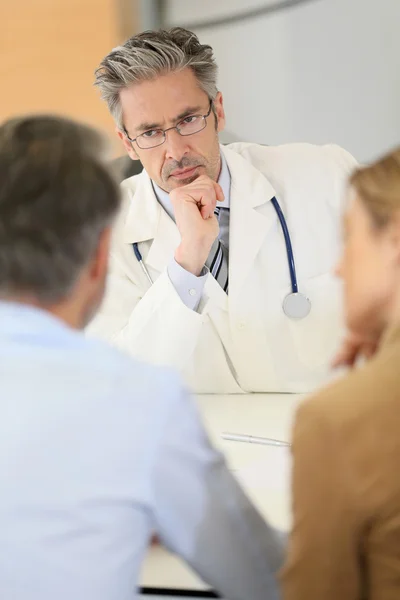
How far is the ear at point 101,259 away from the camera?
75 centimetres

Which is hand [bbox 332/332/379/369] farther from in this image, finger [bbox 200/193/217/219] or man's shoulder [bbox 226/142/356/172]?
man's shoulder [bbox 226/142/356/172]

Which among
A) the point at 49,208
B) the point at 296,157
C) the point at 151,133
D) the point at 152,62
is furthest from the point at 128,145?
the point at 49,208

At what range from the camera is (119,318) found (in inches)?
63.0

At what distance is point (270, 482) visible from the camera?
3.40ft

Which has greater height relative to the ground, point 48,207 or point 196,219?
point 48,207

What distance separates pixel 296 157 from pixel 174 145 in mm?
359

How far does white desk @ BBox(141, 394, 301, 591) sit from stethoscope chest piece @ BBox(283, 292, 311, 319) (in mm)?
190

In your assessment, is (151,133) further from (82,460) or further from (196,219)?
(82,460)

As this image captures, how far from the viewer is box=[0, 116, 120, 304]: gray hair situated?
70cm

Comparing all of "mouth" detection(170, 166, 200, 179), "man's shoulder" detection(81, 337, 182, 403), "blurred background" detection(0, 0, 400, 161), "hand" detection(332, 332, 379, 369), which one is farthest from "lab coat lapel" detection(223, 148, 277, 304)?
"man's shoulder" detection(81, 337, 182, 403)

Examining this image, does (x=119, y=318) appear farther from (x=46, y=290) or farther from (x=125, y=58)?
(x=46, y=290)

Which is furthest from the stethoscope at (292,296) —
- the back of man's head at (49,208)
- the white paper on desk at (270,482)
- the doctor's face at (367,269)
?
the back of man's head at (49,208)

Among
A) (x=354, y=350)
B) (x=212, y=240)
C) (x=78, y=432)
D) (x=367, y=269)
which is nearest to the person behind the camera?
(x=78, y=432)

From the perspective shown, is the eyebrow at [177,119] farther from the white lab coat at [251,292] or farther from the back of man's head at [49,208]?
the back of man's head at [49,208]
